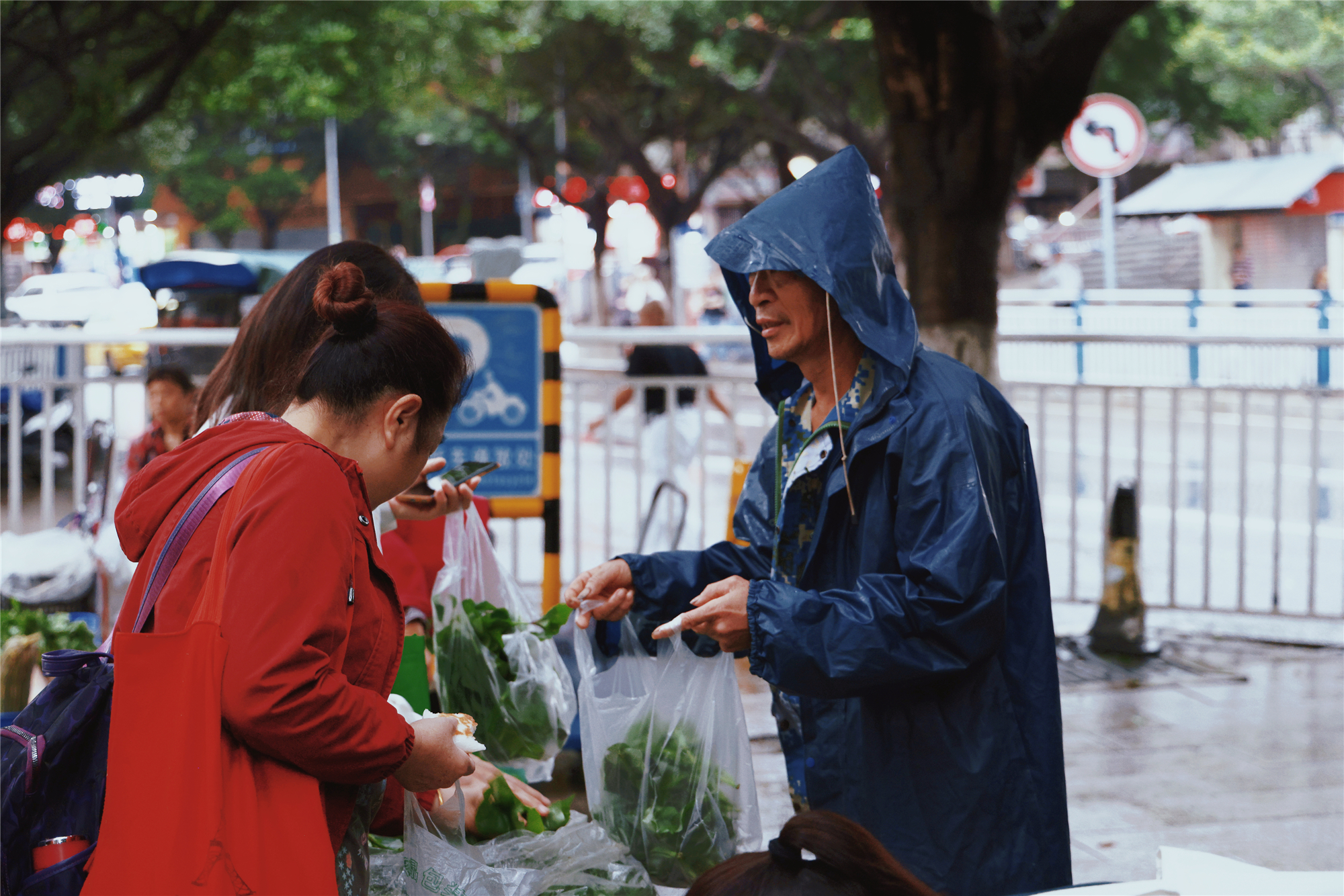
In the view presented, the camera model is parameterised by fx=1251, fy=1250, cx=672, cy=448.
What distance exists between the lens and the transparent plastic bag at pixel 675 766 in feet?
7.32

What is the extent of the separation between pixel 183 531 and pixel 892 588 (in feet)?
3.61

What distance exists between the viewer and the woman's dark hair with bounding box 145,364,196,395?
5.57m

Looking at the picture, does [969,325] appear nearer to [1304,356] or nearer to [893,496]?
[893,496]

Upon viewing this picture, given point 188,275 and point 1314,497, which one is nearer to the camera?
point 1314,497

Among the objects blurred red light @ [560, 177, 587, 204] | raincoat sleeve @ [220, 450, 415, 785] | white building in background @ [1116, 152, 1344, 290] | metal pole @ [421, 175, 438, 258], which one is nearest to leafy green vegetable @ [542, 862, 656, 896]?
raincoat sleeve @ [220, 450, 415, 785]

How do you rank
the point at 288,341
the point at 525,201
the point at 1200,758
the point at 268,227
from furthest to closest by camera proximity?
1. the point at 525,201
2. the point at 268,227
3. the point at 1200,758
4. the point at 288,341

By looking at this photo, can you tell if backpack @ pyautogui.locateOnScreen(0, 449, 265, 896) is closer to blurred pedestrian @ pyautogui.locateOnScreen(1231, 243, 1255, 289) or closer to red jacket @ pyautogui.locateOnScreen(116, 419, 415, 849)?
red jacket @ pyautogui.locateOnScreen(116, 419, 415, 849)

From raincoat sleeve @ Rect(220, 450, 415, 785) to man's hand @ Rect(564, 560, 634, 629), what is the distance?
91 cm

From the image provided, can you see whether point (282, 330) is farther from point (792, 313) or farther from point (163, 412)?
point (163, 412)

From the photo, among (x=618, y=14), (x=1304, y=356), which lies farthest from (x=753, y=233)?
(x=618, y=14)

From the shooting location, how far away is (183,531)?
151 cm

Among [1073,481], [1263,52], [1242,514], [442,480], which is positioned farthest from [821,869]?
[1263,52]

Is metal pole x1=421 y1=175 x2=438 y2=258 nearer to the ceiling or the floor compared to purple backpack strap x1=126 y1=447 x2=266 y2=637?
nearer to the ceiling

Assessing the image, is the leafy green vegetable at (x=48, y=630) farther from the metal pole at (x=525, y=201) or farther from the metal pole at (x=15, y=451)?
the metal pole at (x=525, y=201)
